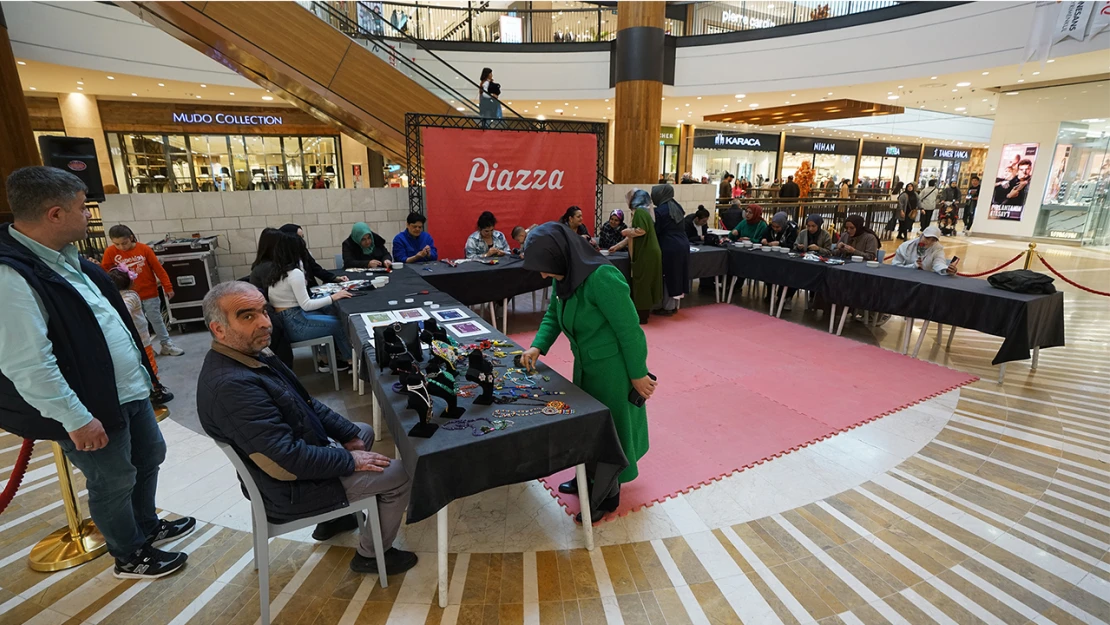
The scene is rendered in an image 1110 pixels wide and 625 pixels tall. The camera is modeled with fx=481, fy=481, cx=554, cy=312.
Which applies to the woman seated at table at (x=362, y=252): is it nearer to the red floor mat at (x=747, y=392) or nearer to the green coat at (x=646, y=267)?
the red floor mat at (x=747, y=392)

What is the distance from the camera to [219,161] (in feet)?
46.2

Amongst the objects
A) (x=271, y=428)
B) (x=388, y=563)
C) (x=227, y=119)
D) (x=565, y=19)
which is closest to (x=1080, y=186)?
(x=565, y=19)

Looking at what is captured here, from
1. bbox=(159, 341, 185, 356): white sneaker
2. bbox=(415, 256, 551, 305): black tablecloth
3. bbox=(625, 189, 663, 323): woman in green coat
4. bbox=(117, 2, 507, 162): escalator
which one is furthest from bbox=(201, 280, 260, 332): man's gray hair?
bbox=(117, 2, 507, 162): escalator

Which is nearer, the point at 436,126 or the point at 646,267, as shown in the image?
the point at 646,267

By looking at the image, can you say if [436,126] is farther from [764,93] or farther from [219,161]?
[219,161]

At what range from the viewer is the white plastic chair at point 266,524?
6.08ft

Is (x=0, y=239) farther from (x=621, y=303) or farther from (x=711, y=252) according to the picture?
(x=711, y=252)

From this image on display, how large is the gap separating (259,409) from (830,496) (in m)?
3.19

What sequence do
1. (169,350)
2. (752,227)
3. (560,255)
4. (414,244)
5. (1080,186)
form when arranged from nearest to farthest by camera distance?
(560,255)
(169,350)
(414,244)
(752,227)
(1080,186)

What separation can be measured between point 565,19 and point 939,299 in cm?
1111

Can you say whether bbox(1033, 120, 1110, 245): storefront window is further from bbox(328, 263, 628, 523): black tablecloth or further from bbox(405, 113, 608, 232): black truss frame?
bbox(328, 263, 628, 523): black tablecloth

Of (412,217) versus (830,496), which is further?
(412,217)

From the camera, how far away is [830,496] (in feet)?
9.93

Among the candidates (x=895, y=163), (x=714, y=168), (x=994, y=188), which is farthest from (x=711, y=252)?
(x=895, y=163)
